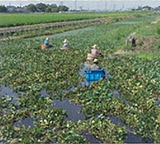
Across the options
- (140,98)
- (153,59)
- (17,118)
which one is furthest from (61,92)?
(153,59)

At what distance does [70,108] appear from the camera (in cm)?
816

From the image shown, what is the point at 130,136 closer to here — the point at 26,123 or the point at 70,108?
the point at 70,108

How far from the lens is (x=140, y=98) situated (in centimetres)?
841

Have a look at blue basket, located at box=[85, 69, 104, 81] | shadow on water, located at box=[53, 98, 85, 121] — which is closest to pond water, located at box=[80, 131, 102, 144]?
shadow on water, located at box=[53, 98, 85, 121]

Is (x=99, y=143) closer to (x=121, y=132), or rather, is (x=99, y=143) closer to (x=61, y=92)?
(x=121, y=132)

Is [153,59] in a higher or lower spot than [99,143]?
higher

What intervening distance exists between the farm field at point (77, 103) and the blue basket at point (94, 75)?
0.39 metres

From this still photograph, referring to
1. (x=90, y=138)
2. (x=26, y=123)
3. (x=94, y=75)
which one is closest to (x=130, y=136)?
(x=90, y=138)

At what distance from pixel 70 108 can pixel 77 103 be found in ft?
1.51

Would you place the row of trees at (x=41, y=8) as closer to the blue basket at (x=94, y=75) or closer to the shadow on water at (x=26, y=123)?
the blue basket at (x=94, y=75)

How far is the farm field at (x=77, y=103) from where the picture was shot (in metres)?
6.34

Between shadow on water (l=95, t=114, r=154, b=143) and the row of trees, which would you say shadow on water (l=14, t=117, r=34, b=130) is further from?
the row of trees

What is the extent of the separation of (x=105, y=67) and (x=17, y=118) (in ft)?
22.1

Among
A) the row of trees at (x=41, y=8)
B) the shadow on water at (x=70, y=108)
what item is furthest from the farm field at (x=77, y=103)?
the row of trees at (x=41, y=8)
